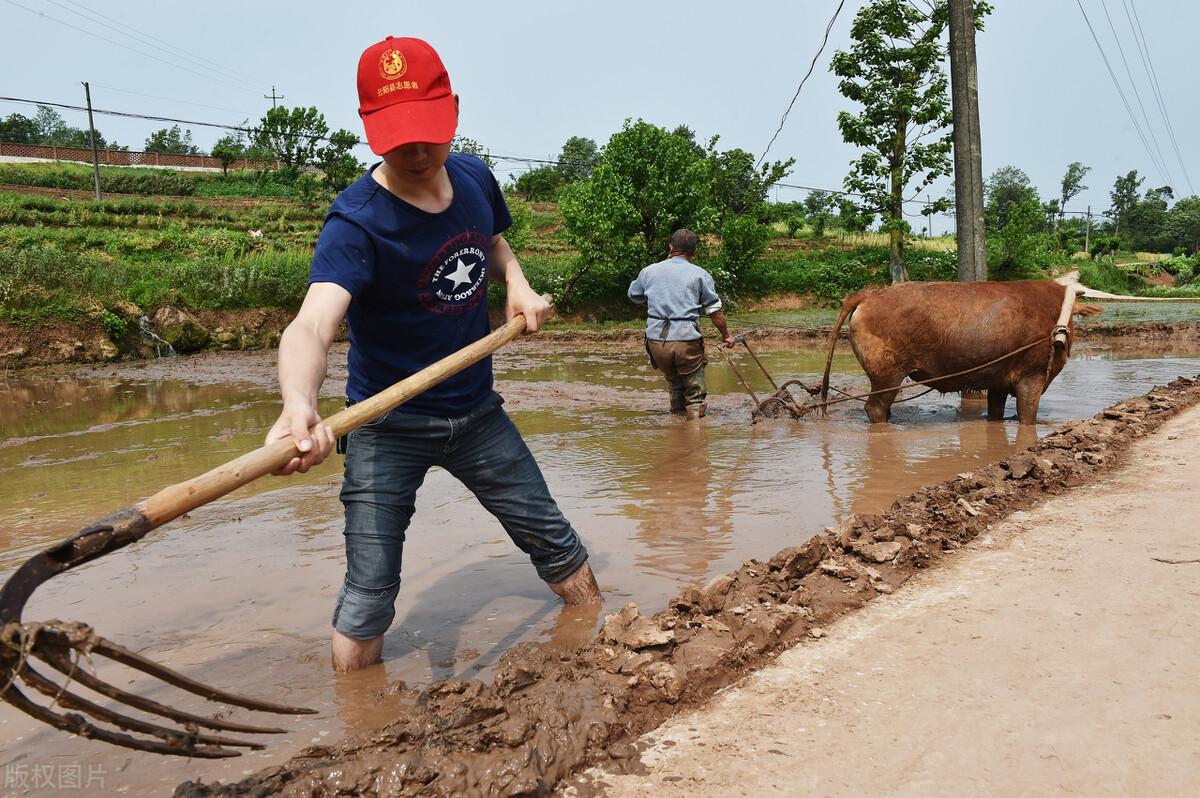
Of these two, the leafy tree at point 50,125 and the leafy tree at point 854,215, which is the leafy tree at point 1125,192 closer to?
the leafy tree at point 854,215

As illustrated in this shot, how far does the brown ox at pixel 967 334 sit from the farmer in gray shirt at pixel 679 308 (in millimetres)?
1443

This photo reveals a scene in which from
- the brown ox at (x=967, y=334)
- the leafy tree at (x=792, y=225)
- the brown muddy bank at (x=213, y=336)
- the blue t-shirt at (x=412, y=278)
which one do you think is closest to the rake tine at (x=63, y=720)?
the blue t-shirt at (x=412, y=278)

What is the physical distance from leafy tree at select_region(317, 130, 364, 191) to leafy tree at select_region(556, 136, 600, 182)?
1171 cm

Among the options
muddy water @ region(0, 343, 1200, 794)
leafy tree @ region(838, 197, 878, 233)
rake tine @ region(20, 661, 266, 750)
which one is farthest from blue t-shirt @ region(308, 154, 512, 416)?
leafy tree @ region(838, 197, 878, 233)

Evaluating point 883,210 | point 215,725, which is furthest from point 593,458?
point 883,210

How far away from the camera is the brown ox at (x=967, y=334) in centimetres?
820

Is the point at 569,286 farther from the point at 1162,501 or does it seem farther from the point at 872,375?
the point at 1162,501

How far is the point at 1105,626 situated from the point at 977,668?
2.06 feet

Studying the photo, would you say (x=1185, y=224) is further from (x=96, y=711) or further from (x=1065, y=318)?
(x=96, y=711)

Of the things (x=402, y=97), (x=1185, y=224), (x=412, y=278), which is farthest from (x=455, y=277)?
(x=1185, y=224)

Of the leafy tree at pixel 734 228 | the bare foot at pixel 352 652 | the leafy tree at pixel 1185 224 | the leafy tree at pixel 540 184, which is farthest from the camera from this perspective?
the leafy tree at pixel 1185 224

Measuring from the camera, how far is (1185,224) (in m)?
70.4

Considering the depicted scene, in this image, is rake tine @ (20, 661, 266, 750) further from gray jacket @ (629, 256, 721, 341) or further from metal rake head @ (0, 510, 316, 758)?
gray jacket @ (629, 256, 721, 341)

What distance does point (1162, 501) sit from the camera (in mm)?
4676
